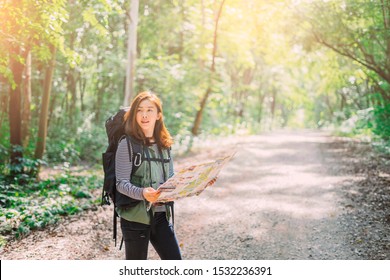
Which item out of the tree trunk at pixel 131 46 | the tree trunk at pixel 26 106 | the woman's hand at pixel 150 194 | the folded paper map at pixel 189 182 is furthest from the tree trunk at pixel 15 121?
the folded paper map at pixel 189 182

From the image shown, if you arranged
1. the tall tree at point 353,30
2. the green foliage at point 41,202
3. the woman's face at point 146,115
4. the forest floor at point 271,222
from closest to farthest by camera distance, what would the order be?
the woman's face at point 146,115 < the forest floor at point 271,222 < the green foliage at point 41,202 < the tall tree at point 353,30

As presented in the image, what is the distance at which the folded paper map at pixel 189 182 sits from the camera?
267 cm

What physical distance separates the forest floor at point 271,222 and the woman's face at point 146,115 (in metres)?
2.75

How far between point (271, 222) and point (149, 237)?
3.86 metres

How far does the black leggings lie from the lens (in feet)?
9.70

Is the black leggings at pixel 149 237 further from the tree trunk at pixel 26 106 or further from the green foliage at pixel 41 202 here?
the tree trunk at pixel 26 106

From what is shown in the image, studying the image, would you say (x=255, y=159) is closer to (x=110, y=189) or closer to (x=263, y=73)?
(x=110, y=189)

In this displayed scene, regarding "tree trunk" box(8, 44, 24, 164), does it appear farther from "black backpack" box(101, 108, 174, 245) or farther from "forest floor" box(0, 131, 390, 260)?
"black backpack" box(101, 108, 174, 245)

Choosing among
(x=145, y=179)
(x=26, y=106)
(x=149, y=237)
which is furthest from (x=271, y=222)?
(x=26, y=106)

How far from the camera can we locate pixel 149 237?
9.98 ft

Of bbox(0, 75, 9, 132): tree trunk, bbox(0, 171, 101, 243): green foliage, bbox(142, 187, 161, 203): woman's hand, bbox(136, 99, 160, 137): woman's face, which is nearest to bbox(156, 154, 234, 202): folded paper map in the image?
bbox(142, 187, 161, 203): woman's hand

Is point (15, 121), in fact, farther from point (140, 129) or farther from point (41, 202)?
point (140, 129)

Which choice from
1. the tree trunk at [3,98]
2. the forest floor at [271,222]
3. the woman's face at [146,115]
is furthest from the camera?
the tree trunk at [3,98]

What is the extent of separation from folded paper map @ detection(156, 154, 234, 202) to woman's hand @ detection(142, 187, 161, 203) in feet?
0.15
